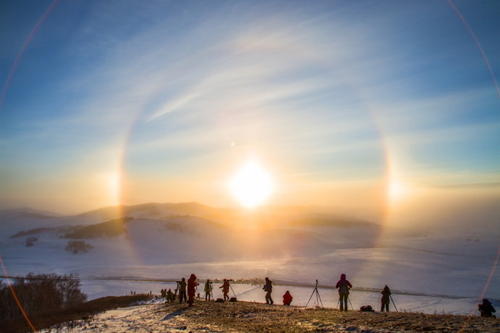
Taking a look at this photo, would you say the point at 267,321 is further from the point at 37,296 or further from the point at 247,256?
the point at 247,256

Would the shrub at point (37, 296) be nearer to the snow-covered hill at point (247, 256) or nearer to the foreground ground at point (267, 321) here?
the snow-covered hill at point (247, 256)

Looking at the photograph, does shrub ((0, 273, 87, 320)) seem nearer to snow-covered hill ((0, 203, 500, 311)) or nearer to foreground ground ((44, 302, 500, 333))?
snow-covered hill ((0, 203, 500, 311))

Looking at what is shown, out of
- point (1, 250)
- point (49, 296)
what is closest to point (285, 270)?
point (49, 296)

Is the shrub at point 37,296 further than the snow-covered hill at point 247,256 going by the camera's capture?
No

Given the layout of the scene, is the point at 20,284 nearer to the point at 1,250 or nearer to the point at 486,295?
the point at 486,295

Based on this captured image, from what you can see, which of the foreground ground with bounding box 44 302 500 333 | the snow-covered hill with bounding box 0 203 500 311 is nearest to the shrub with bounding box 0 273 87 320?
the snow-covered hill with bounding box 0 203 500 311

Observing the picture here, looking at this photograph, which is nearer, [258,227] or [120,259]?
[120,259]

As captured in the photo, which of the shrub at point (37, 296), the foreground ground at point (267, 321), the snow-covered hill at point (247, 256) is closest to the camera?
the foreground ground at point (267, 321)

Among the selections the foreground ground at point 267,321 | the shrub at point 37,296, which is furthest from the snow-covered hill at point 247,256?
the foreground ground at point 267,321
